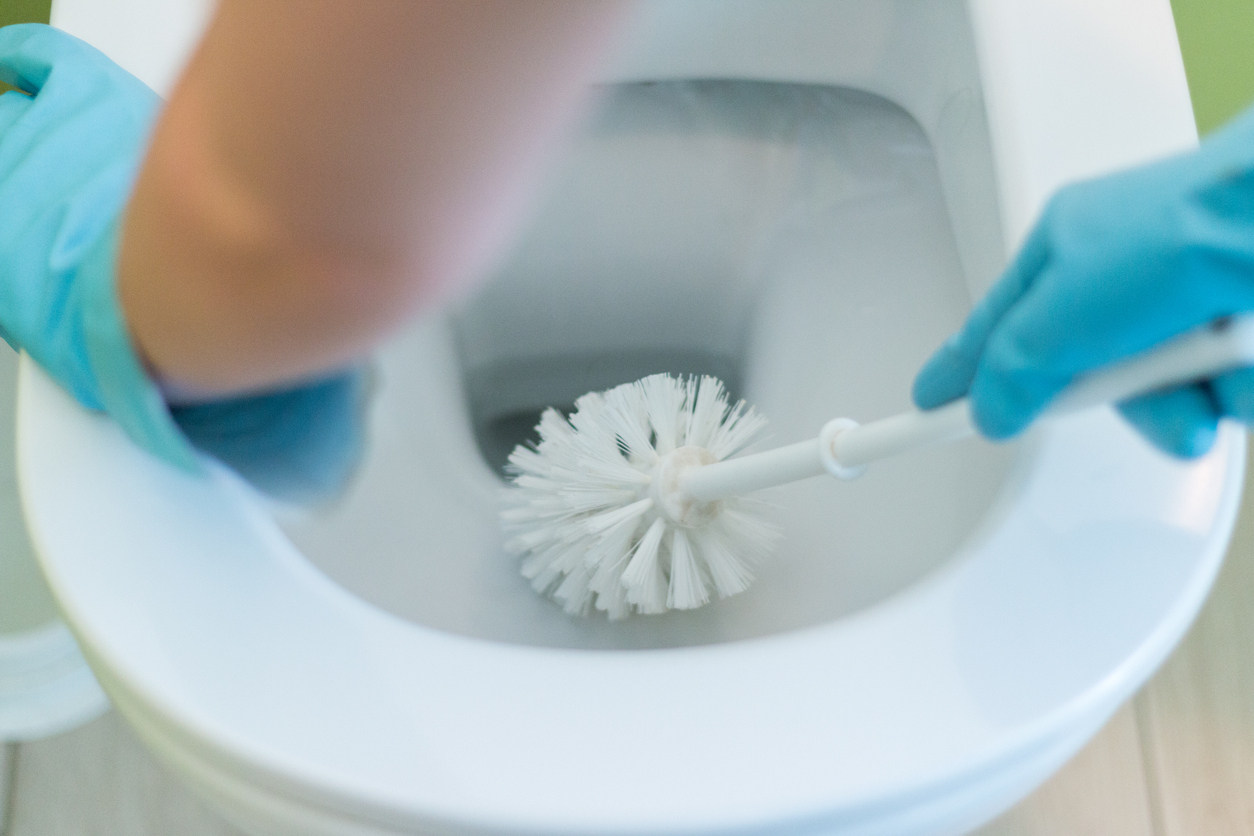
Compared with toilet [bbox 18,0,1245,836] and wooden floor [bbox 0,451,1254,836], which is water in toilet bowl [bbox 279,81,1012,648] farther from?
wooden floor [bbox 0,451,1254,836]

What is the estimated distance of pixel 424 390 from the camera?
0.65 meters

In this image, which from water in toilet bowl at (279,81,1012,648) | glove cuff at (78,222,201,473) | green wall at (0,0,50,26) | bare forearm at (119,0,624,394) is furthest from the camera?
green wall at (0,0,50,26)

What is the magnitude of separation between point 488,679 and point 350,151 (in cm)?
21

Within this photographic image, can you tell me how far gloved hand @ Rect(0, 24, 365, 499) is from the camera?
1.13 ft

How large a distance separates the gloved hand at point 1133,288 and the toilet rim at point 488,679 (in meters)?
0.08

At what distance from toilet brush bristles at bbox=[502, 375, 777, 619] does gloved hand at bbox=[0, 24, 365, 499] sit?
16 centimetres

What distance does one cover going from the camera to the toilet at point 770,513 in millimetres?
337

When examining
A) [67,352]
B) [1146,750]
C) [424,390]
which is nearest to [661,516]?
[424,390]

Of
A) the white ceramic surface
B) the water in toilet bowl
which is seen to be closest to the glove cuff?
the water in toilet bowl

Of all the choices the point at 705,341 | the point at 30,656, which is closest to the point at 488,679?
the point at 705,341

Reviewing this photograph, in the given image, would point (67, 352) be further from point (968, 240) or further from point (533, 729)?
point (968, 240)

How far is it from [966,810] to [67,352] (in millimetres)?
347

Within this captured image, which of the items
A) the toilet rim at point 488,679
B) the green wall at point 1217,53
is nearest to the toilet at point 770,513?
the toilet rim at point 488,679

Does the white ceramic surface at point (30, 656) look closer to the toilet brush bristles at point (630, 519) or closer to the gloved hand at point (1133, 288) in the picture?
the toilet brush bristles at point (630, 519)
